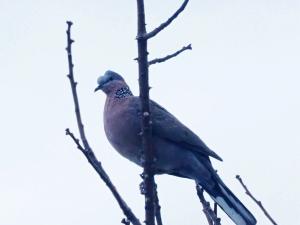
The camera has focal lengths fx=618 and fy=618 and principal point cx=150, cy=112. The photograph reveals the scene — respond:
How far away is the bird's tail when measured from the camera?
4.36m

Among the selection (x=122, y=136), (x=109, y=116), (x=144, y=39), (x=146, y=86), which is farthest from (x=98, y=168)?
(x=109, y=116)

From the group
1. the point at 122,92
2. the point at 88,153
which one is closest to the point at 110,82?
the point at 122,92

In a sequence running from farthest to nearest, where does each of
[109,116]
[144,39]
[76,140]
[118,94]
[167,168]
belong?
[118,94], [109,116], [167,168], [76,140], [144,39]

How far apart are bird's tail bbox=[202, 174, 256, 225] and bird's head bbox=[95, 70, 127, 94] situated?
1.54 m

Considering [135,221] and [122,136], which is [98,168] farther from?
[122,136]

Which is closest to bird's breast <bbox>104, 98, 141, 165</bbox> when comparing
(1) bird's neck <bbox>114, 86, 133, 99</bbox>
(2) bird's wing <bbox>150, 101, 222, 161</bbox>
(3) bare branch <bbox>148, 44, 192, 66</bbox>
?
(2) bird's wing <bbox>150, 101, 222, 161</bbox>

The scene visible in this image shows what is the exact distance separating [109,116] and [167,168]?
0.75m

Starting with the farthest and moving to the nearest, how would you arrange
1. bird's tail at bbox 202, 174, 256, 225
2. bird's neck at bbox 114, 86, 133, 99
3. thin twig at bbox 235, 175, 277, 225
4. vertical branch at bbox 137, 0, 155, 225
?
bird's neck at bbox 114, 86, 133, 99 → bird's tail at bbox 202, 174, 256, 225 → thin twig at bbox 235, 175, 277, 225 → vertical branch at bbox 137, 0, 155, 225

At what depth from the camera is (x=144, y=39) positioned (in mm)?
2486

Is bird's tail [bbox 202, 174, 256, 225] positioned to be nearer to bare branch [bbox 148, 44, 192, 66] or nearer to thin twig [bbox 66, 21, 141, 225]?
thin twig [bbox 66, 21, 141, 225]

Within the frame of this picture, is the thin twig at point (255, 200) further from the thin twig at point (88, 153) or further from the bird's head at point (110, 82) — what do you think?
the bird's head at point (110, 82)

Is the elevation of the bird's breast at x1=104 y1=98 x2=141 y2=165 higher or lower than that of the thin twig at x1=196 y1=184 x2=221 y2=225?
higher

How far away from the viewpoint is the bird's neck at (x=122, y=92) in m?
5.73

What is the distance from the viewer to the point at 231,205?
455 centimetres
